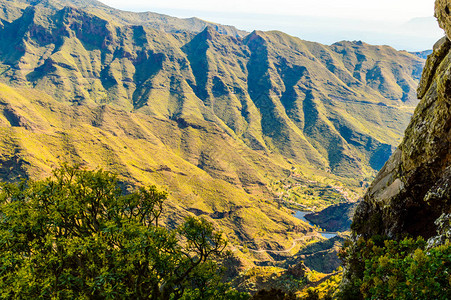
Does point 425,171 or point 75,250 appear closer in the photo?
point 75,250

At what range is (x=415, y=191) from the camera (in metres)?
23.8

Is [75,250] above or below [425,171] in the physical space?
below

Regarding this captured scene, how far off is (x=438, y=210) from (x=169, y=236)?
21.7 metres

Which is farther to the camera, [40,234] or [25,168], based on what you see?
[25,168]

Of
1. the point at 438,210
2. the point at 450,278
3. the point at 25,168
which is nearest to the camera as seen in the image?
the point at 450,278

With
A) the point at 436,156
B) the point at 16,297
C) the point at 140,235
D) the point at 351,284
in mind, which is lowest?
the point at 351,284

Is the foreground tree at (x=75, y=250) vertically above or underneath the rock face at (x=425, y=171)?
underneath

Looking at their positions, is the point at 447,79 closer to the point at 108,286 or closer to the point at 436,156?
the point at 436,156

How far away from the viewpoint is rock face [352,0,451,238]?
1967cm

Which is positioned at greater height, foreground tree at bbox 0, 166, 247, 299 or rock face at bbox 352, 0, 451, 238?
rock face at bbox 352, 0, 451, 238

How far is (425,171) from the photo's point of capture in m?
22.5

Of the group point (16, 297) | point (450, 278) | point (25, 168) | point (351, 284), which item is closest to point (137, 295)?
point (16, 297)

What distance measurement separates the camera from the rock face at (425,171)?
64.5 feet

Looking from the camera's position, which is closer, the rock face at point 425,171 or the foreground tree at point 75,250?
the foreground tree at point 75,250
